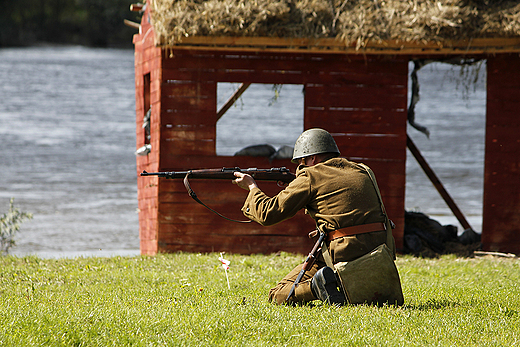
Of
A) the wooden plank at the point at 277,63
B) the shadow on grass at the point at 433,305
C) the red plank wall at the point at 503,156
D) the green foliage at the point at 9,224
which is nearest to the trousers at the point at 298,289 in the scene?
the shadow on grass at the point at 433,305

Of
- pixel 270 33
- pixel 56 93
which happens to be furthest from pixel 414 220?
pixel 56 93

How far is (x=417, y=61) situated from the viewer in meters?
10.8

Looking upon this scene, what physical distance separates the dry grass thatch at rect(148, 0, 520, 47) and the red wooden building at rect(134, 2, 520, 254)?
8.0 inches

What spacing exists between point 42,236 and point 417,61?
1142 centimetres

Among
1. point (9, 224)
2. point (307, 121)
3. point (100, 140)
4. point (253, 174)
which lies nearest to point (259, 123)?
point (100, 140)

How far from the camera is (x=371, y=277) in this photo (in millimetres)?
5152

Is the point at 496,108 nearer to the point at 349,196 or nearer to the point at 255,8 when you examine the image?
the point at 255,8

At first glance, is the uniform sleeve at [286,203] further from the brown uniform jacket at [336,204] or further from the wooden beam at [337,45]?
the wooden beam at [337,45]

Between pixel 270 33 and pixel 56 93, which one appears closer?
pixel 270 33

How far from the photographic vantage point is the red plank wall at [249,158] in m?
9.55

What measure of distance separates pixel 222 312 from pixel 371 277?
1.35 meters

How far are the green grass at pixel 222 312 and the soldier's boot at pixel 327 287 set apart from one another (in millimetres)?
104

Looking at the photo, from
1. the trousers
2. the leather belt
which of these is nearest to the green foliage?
the trousers

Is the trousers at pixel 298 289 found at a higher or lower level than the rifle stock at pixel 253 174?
lower
